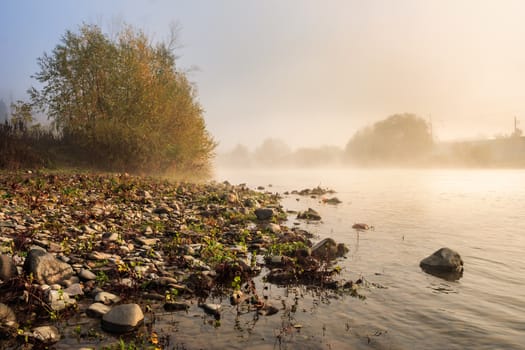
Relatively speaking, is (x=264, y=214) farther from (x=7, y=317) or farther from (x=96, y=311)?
(x=7, y=317)

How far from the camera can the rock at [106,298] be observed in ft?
18.4

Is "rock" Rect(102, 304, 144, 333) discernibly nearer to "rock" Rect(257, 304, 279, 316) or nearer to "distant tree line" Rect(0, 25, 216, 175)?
"rock" Rect(257, 304, 279, 316)

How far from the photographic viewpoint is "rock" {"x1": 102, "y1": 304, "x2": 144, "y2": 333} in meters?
4.87

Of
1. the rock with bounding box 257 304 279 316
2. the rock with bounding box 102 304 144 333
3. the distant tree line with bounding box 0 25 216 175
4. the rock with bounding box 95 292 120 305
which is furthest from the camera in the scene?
the distant tree line with bounding box 0 25 216 175

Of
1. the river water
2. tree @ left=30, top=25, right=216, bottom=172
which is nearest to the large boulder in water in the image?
the river water

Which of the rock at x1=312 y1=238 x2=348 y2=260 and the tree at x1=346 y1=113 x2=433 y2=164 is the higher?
the tree at x1=346 y1=113 x2=433 y2=164

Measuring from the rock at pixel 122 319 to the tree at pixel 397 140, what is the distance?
4009 inches

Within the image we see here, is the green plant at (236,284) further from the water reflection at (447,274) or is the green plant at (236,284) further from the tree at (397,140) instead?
the tree at (397,140)

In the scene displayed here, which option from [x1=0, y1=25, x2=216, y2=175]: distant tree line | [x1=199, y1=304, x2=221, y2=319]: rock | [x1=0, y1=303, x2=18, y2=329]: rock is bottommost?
[x1=199, y1=304, x2=221, y2=319]: rock

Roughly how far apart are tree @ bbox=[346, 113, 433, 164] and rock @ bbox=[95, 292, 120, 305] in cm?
10143

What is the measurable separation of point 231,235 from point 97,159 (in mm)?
20289

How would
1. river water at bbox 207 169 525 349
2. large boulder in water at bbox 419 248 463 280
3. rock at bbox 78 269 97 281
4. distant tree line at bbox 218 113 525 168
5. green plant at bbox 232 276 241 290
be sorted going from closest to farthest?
1. river water at bbox 207 169 525 349
2. rock at bbox 78 269 97 281
3. green plant at bbox 232 276 241 290
4. large boulder in water at bbox 419 248 463 280
5. distant tree line at bbox 218 113 525 168

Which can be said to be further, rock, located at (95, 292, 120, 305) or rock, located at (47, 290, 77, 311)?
rock, located at (95, 292, 120, 305)

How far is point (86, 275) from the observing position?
20.9 feet
